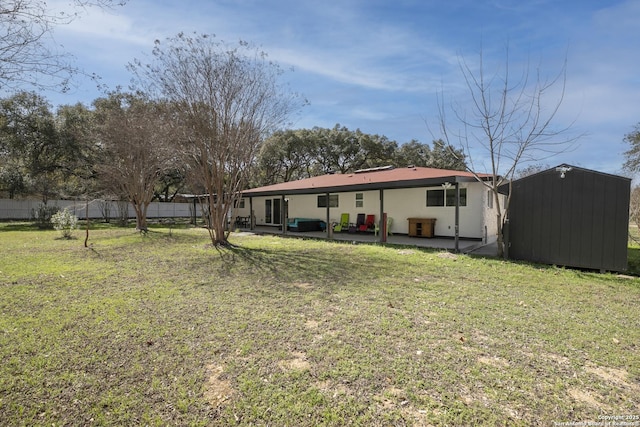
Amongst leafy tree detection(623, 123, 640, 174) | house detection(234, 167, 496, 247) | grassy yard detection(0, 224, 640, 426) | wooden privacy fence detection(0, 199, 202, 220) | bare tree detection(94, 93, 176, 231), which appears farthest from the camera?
wooden privacy fence detection(0, 199, 202, 220)

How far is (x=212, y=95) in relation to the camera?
31.7 feet

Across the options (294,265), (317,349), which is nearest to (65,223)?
(294,265)

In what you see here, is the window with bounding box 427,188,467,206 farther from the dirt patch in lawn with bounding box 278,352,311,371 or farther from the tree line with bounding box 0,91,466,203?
the dirt patch in lawn with bounding box 278,352,311,371

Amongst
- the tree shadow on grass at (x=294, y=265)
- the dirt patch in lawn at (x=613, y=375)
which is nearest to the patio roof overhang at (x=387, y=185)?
the tree shadow on grass at (x=294, y=265)

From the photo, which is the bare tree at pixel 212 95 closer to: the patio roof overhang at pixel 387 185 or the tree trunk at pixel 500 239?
the patio roof overhang at pixel 387 185

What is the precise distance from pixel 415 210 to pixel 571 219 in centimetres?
628

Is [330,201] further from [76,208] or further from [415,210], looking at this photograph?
[76,208]

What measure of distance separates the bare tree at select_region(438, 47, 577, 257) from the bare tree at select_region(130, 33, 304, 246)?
5618mm

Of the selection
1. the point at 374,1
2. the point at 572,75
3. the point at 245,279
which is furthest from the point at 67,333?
the point at 572,75

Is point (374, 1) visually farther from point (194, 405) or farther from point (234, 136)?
point (194, 405)

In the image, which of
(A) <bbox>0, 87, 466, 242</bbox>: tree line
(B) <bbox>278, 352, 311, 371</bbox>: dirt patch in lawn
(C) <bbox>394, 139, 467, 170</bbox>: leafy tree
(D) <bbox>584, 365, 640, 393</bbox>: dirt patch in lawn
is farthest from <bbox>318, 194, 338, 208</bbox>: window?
(D) <bbox>584, 365, 640, 393</bbox>: dirt patch in lawn

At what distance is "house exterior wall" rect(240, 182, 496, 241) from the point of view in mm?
11984

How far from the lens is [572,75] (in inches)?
299

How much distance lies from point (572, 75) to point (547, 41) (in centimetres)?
99
